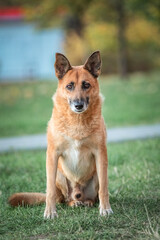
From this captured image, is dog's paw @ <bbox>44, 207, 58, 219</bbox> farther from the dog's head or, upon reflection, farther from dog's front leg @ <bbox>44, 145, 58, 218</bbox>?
the dog's head

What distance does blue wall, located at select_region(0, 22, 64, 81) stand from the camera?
2798 cm

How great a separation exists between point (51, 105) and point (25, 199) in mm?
10651

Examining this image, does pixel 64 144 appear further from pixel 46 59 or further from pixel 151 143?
pixel 46 59

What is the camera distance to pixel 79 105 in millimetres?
4281

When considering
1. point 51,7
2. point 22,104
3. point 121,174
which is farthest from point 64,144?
point 51,7

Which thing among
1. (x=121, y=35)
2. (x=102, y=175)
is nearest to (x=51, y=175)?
(x=102, y=175)

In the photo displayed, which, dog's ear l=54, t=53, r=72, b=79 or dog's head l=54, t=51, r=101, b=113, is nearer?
dog's head l=54, t=51, r=101, b=113

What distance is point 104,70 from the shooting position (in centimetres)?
Result: 2553

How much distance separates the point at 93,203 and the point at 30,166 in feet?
7.60

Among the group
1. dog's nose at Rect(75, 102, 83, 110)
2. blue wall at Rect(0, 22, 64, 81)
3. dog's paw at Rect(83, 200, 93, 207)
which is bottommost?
dog's paw at Rect(83, 200, 93, 207)

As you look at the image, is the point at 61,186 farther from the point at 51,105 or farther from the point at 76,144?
the point at 51,105

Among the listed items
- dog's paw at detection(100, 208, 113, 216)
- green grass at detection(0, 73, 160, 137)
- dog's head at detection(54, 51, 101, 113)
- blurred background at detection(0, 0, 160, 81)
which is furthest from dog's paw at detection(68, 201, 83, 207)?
blurred background at detection(0, 0, 160, 81)

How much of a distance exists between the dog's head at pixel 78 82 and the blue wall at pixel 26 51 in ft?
77.3

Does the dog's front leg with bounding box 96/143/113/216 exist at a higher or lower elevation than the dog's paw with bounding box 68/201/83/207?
higher
